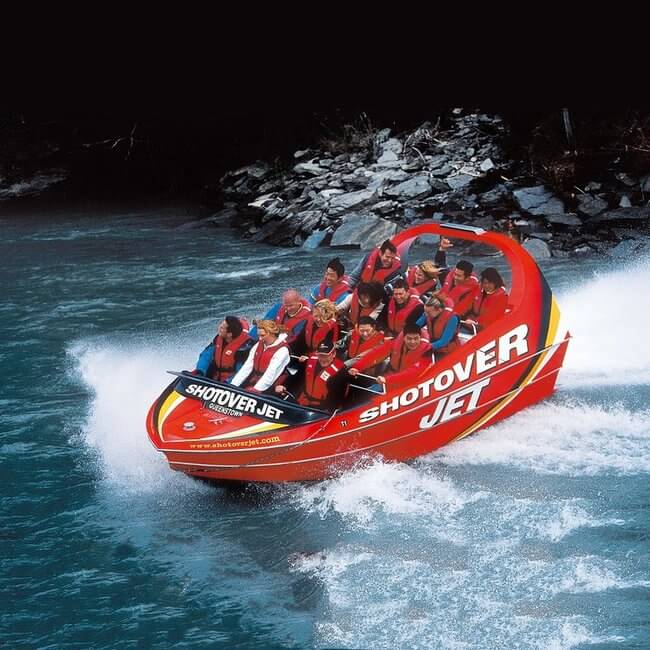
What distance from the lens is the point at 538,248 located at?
17531 millimetres

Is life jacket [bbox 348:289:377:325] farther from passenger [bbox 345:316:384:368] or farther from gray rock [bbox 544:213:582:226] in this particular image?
gray rock [bbox 544:213:582:226]

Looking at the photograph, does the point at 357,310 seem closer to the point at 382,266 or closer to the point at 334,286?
the point at 334,286

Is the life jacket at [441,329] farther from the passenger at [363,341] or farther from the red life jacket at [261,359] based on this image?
the red life jacket at [261,359]

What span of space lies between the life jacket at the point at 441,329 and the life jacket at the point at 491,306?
2.35 feet

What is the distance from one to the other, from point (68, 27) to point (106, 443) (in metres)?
24.3

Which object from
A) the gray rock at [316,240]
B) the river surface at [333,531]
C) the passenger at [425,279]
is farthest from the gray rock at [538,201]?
the passenger at [425,279]

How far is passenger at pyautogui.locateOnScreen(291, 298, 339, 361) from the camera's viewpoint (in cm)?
951

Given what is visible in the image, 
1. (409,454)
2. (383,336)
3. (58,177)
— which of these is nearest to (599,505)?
(409,454)

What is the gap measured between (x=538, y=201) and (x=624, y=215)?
1844mm

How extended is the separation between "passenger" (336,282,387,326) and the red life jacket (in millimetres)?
1231

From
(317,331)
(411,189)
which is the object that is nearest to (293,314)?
(317,331)

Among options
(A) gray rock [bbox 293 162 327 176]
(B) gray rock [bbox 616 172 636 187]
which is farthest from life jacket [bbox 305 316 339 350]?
(A) gray rock [bbox 293 162 327 176]

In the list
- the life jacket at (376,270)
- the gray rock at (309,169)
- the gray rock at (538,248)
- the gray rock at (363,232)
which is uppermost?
the gray rock at (309,169)

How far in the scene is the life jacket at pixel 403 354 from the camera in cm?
940
